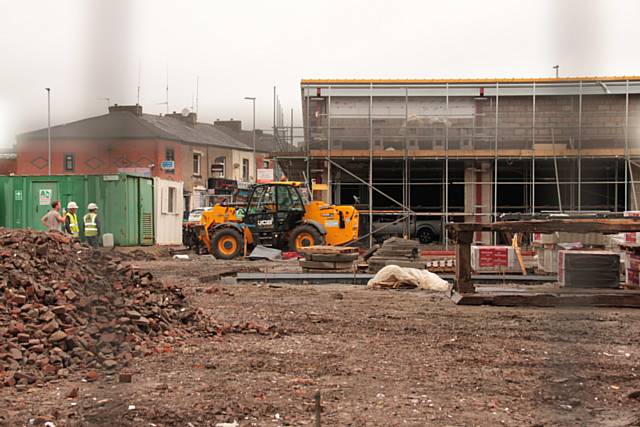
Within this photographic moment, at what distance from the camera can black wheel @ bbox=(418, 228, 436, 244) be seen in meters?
26.1

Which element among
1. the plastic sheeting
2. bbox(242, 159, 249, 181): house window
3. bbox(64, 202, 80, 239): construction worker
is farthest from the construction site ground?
bbox(242, 159, 249, 181): house window

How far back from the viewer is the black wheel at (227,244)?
19.4 m

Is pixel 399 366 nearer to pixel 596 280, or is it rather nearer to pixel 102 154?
pixel 102 154

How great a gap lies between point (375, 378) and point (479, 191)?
21.0 m

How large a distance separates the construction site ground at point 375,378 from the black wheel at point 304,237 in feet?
34.9

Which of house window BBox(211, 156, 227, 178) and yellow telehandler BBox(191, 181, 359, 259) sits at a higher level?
house window BBox(211, 156, 227, 178)

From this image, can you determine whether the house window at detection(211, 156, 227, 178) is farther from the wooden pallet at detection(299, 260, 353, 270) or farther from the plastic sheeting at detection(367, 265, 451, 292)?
the plastic sheeting at detection(367, 265, 451, 292)

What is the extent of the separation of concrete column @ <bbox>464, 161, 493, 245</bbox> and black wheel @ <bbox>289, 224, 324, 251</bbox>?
7946 mm

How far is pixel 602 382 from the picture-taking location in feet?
17.1

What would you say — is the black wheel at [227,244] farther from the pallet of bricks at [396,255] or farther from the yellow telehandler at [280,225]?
the pallet of bricks at [396,255]

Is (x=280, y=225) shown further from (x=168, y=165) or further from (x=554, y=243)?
(x=168, y=165)

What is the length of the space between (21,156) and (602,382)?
429 cm

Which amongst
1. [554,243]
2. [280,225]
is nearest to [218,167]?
[280,225]

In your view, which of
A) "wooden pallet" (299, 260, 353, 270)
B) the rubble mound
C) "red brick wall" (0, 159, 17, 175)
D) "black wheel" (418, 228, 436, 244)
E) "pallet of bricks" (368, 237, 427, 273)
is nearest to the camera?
"red brick wall" (0, 159, 17, 175)
